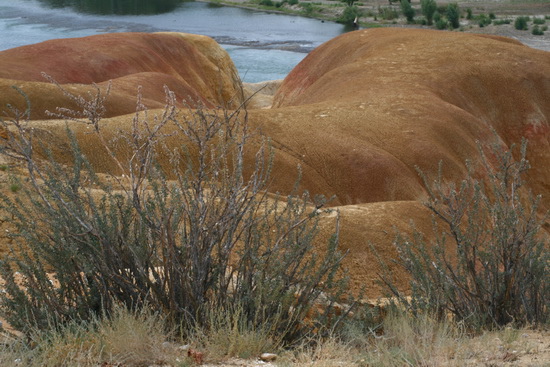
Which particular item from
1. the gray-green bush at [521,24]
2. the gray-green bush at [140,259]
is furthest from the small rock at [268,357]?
the gray-green bush at [521,24]

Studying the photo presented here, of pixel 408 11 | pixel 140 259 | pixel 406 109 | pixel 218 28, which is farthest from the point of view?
pixel 408 11

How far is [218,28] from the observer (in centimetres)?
6738

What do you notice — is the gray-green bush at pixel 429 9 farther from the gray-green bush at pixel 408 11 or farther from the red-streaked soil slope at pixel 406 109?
the red-streaked soil slope at pixel 406 109

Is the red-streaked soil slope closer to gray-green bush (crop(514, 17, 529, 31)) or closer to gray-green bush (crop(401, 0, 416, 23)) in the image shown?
gray-green bush (crop(514, 17, 529, 31))

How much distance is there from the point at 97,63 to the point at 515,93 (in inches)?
720

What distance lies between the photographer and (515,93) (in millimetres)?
25859

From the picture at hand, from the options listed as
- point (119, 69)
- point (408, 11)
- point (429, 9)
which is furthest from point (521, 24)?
point (119, 69)

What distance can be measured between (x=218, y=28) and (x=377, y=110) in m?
48.3

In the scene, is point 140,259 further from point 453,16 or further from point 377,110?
point 453,16

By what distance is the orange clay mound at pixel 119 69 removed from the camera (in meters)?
21.1

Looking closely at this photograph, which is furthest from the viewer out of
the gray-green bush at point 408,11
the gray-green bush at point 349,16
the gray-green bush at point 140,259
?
the gray-green bush at point 408,11

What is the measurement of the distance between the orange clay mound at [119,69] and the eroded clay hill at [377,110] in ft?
0.31

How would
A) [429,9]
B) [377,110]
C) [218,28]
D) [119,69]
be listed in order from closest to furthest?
[377,110], [119,69], [218,28], [429,9]

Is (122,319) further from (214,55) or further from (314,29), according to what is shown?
(314,29)
